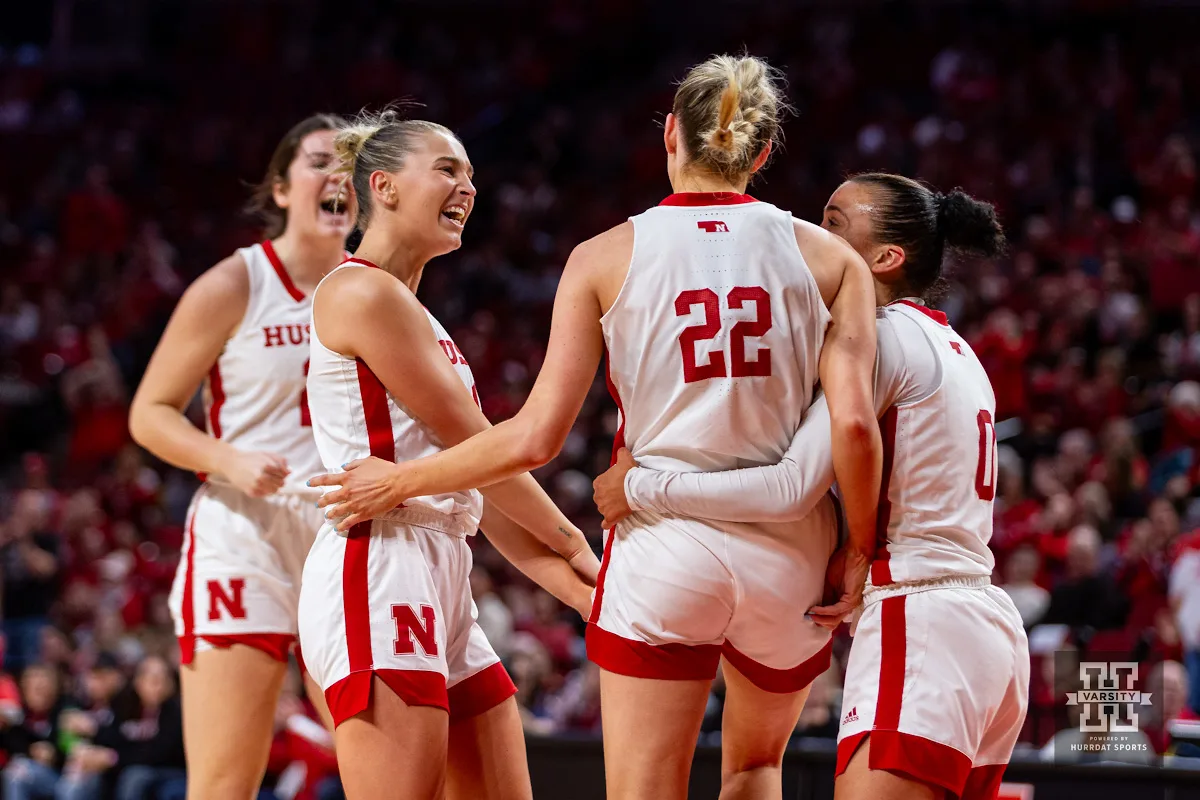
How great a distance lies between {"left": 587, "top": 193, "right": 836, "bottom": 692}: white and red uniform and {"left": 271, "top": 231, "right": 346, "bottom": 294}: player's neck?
1.74m

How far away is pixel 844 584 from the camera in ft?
10.8

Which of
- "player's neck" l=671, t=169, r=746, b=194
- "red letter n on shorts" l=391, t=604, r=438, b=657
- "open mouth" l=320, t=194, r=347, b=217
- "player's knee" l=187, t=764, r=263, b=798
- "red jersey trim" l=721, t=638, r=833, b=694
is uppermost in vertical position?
"open mouth" l=320, t=194, r=347, b=217

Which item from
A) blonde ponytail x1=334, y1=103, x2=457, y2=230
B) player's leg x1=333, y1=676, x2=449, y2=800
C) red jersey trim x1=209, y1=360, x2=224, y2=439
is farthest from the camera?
red jersey trim x1=209, y1=360, x2=224, y2=439

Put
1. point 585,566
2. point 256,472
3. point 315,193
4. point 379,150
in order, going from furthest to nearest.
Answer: point 315,193 → point 256,472 → point 585,566 → point 379,150

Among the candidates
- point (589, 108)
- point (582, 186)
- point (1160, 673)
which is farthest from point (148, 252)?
point (1160, 673)

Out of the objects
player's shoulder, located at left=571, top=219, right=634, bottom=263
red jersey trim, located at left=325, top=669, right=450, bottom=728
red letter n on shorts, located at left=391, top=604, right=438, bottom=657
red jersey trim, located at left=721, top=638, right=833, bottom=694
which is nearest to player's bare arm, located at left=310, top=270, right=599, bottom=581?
red letter n on shorts, located at left=391, top=604, right=438, bottom=657

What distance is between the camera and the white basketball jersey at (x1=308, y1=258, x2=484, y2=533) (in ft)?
11.3

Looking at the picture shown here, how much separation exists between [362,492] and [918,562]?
51.4 inches

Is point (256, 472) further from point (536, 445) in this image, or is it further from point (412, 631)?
point (536, 445)

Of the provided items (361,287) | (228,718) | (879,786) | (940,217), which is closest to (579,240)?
(228,718)

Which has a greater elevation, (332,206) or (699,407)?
(332,206)

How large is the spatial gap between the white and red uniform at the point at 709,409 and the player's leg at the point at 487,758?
49 cm

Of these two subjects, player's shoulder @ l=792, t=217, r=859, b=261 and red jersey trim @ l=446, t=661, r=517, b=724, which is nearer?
player's shoulder @ l=792, t=217, r=859, b=261

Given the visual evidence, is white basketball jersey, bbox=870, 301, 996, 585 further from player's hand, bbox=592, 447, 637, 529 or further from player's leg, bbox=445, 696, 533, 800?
player's leg, bbox=445, 696, 533, 800
